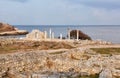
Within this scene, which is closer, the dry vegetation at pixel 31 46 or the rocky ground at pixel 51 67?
the rocky ground at pixel 51 67

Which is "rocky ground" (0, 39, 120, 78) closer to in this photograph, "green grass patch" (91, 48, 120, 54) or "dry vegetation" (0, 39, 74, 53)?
"green grass patch" (91, 48, 120, 54)

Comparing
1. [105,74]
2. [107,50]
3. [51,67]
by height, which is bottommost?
[107,50]

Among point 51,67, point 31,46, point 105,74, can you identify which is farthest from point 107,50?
point 105,74

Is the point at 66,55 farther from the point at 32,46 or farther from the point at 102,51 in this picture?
the point at 32,46

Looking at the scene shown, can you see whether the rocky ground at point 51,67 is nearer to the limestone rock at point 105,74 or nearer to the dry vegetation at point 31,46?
the limestone rock at point 105,74

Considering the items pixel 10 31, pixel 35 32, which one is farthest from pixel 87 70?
pixel 10 31

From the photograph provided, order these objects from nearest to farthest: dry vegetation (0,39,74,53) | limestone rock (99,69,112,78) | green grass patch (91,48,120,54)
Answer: limestone rock (99,69,112,78) → green grass patch (91,48,120,54) → dry vegetation (0,39,74,53)

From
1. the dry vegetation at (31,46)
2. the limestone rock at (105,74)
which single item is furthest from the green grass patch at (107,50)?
the limestone rock at (105,74)

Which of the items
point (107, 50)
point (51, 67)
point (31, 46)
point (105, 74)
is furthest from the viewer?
point (31, 46)

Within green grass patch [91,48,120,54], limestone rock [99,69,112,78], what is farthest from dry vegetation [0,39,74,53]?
limestone rock [99,69,112,78]

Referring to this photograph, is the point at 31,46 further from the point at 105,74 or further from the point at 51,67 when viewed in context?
the point at 105,74

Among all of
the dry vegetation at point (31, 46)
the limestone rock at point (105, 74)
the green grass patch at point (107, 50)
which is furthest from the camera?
the dry vegetation at point (31, 46)

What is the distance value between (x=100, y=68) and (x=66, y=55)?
938 centimetres

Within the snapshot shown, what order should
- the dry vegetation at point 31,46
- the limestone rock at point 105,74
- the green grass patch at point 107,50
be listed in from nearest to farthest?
the limestone rock at point 105,74
the green grass patch at point 107,50
the dry vegetation at point 31,46
